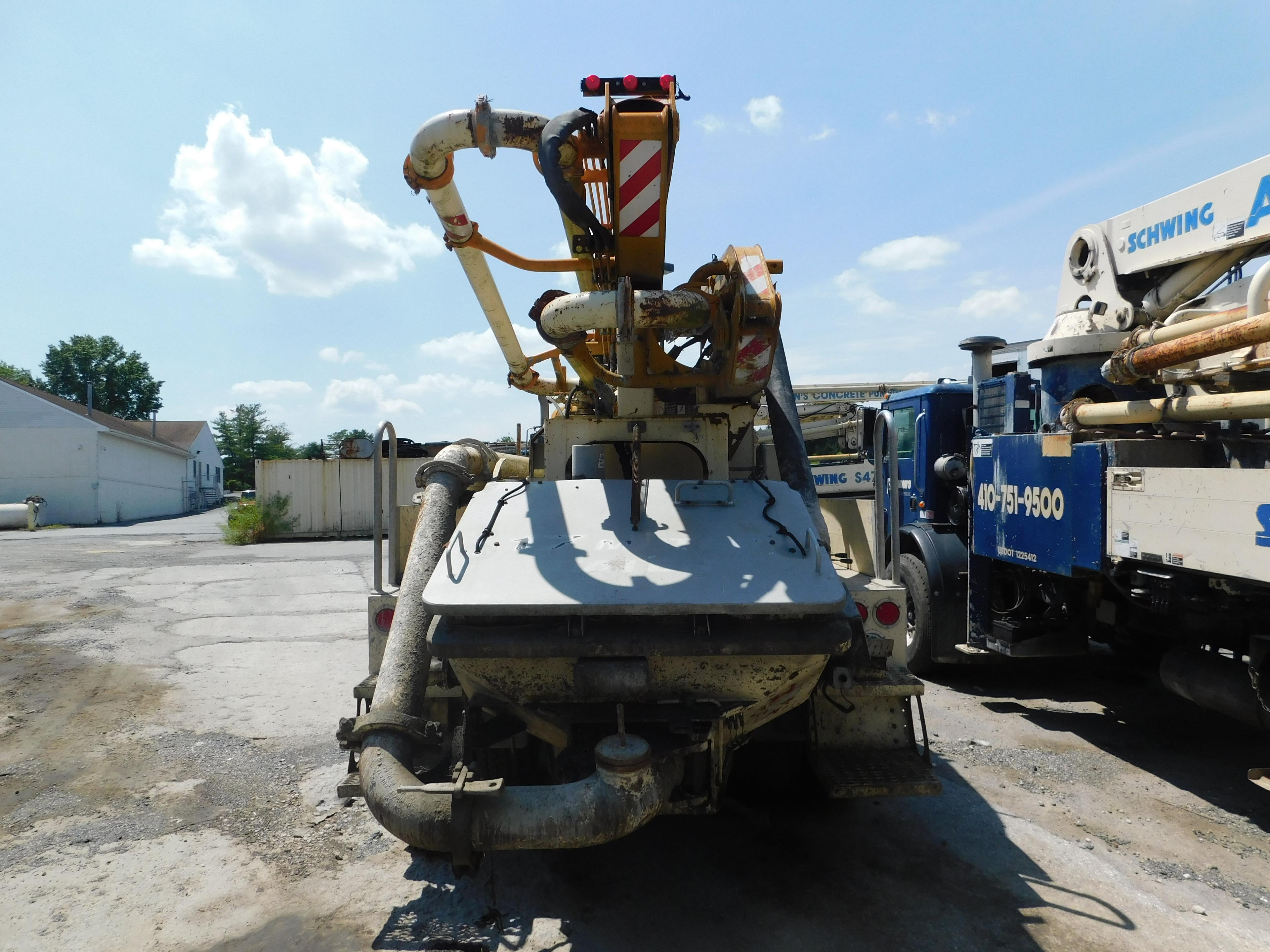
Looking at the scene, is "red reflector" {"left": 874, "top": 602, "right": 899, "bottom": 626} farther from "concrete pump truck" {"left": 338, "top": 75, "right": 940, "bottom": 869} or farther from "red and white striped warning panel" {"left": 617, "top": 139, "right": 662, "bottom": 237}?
"red and white striped warning panel" {"left": 617, "top": 139, "right": 662, "bottom": 237}

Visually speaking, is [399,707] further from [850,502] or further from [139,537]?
[139,537]

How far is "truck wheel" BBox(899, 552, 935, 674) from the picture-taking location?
650cm

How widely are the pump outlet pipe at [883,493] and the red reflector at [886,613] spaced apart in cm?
15

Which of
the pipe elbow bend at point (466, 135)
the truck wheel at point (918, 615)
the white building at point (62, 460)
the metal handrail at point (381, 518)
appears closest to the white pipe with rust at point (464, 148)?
the pipe elbow bend at point (466, 135)

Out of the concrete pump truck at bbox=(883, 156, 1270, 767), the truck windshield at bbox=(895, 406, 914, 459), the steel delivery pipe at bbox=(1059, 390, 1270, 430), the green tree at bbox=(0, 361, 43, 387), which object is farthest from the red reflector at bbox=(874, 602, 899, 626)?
the green tree at bbox=(0, 361, 43, 387)

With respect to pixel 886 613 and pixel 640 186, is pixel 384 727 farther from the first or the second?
pixel 640 186

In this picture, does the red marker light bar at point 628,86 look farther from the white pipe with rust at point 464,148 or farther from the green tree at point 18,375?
the green tree at point 18,375

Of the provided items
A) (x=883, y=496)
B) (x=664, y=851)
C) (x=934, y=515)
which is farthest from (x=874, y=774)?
(x=934, y=515)

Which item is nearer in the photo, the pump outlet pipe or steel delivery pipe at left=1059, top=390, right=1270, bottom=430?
the pump outlet pipe

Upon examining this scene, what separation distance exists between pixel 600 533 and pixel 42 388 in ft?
210

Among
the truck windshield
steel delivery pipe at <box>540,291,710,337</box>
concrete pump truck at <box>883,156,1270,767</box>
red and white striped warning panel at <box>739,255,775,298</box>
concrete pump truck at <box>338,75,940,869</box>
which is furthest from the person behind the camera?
the truck windshield

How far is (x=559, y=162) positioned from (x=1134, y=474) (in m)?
3.43

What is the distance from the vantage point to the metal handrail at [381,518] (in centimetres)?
402

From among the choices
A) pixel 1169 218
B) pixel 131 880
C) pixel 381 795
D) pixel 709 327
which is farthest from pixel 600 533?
pixel 1169 218
